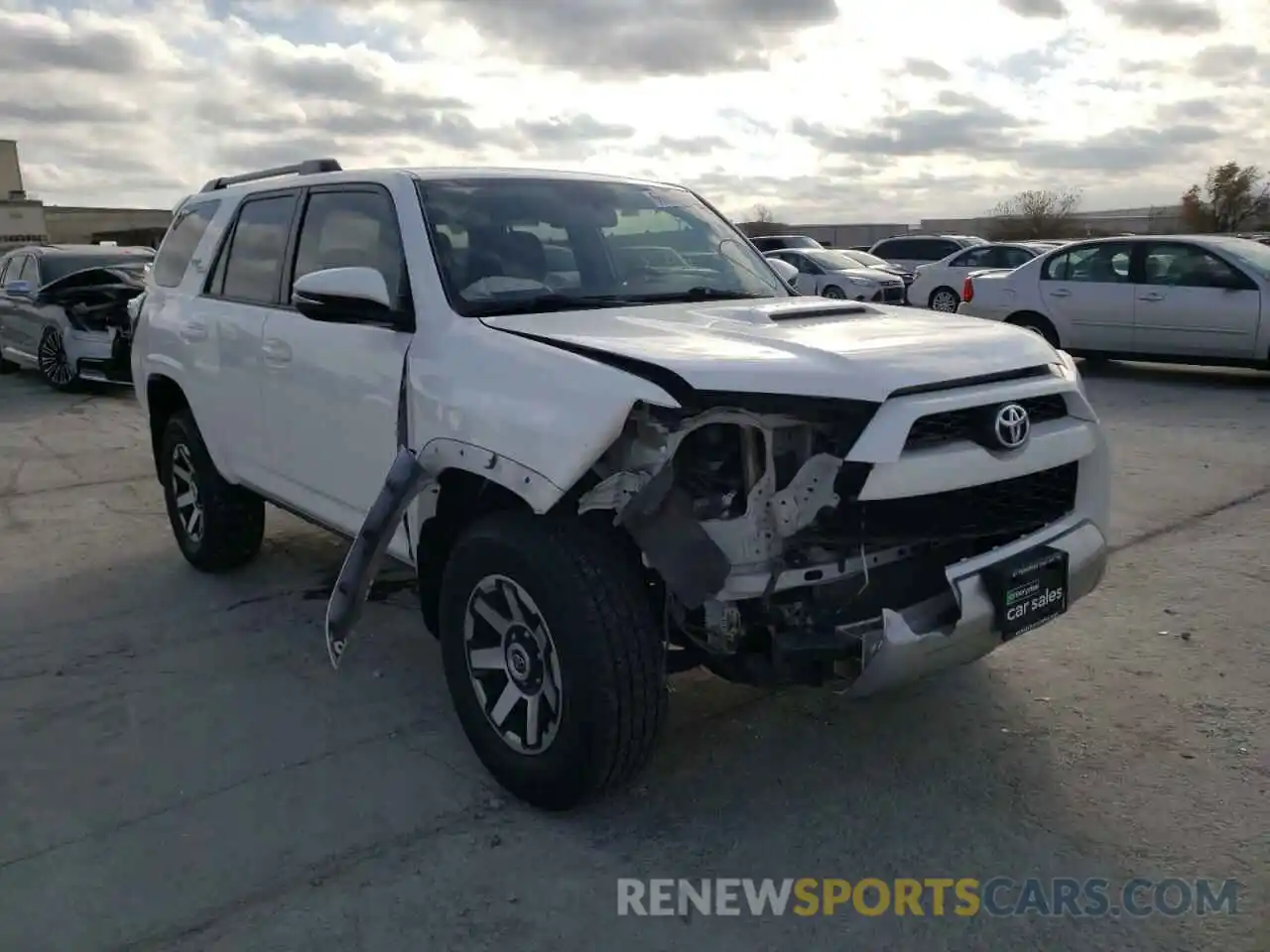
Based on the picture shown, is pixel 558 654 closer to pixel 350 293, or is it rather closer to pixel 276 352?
pixel 350 293

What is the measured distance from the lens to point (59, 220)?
6059cm

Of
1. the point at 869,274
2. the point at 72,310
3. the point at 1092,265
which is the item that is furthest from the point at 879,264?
the point at 72,310

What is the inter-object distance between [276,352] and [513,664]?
198cm

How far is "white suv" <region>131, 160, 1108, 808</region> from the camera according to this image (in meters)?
2.93

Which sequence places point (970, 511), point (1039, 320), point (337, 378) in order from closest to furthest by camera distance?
point (970, 511) < point (337, 378) < point (1039, 320)

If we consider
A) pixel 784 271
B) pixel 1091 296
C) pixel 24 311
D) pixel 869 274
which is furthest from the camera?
pixel 869 274

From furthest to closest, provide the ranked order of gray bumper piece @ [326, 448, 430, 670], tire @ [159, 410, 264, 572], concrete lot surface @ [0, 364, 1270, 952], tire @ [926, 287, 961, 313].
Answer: tire @ [926, 287, 961, 313], tire @ [159, 410, 264, 572], gray bumper piece @ [326, 448, 430, 670], concrete lot surface @ [0, 364, 1270, 952]

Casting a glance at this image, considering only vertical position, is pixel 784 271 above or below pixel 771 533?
above

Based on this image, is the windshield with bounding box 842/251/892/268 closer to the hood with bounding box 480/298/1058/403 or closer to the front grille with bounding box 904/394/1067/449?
the hood with bounding box 480/298/1058/403

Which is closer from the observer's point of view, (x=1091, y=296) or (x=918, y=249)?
(x=1091, y=296)

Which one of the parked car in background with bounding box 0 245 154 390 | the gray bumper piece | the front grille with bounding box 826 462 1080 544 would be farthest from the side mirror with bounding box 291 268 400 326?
the parked car in background with bounding box 0 245 154 390

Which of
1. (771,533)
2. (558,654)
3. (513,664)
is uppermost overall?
(771,533)

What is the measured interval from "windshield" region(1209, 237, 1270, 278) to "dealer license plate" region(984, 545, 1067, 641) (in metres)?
9.59

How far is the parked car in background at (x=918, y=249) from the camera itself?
79.8 ft
